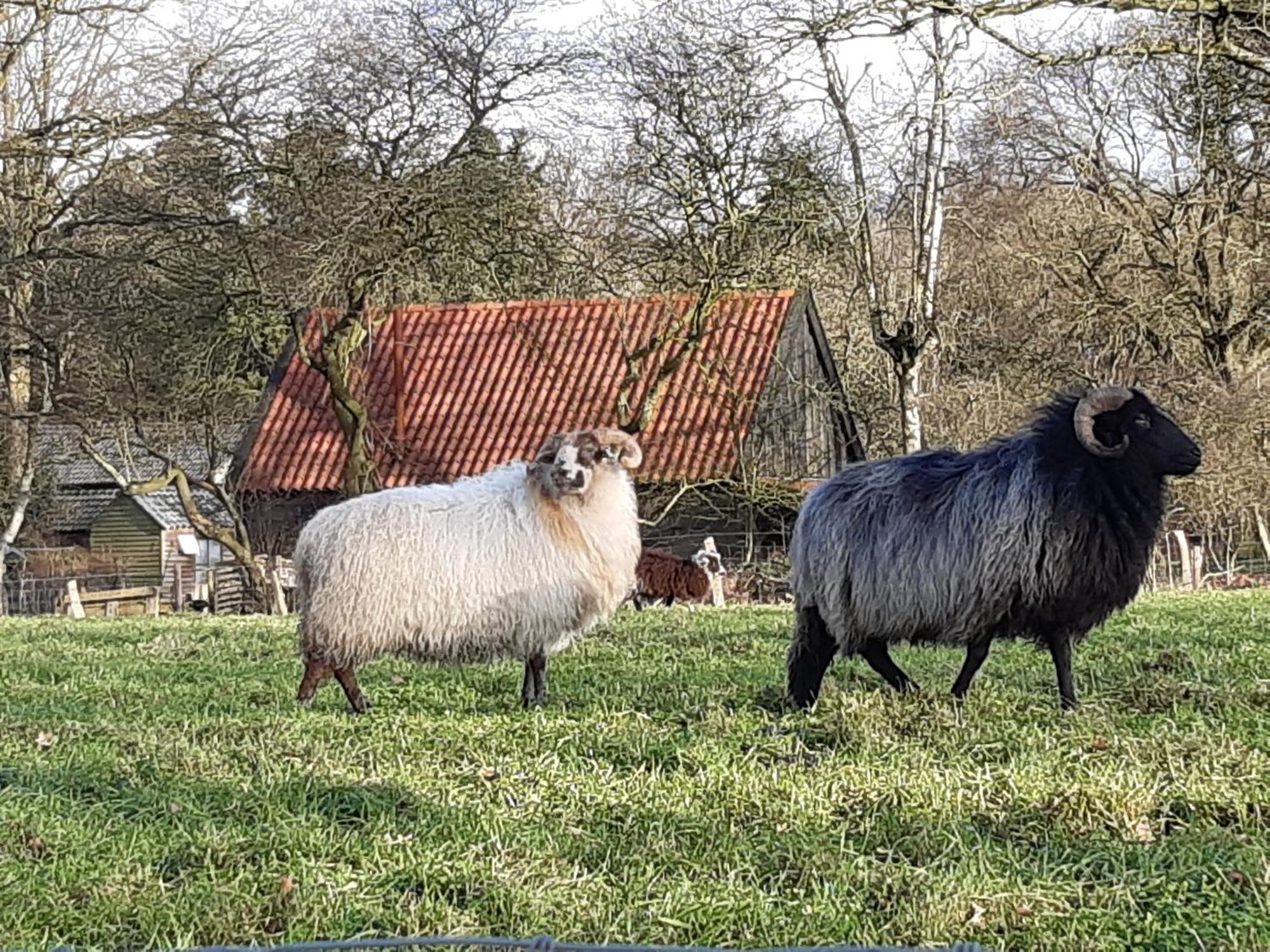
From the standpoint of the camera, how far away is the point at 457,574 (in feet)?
30.9

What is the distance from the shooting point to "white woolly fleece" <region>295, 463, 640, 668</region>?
366 inches

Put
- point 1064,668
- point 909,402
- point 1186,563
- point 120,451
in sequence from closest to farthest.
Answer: point 1064,668 → point 909,402 → point 1186,563 → point 120,451

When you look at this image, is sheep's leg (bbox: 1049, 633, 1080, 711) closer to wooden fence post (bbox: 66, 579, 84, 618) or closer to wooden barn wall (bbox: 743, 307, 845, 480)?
wooden barn wall (bbox: 743, 307, 845, 480)

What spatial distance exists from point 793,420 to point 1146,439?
19534mm

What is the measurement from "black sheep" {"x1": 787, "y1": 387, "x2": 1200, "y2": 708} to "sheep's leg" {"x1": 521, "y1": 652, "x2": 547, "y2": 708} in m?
1.58

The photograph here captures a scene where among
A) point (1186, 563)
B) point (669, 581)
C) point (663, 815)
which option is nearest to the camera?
point (663, 815)

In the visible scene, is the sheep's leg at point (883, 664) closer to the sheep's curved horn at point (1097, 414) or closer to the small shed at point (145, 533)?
the sheep's curved horn at point (1097, 414)

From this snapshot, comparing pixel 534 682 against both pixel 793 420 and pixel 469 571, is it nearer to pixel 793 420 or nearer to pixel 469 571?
pixel 469 571

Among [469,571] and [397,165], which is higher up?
[397,165]

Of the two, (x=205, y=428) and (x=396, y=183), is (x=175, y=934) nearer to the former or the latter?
(x=396, y=183)

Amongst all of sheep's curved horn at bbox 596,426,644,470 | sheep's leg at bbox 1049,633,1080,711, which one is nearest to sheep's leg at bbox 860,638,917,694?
sheep's leg at bbox 1049,633,1080,711

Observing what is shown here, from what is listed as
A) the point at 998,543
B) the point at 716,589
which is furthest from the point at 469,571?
the point at 716,589

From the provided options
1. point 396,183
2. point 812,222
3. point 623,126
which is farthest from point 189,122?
point 812,222

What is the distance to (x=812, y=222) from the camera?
22688mm
